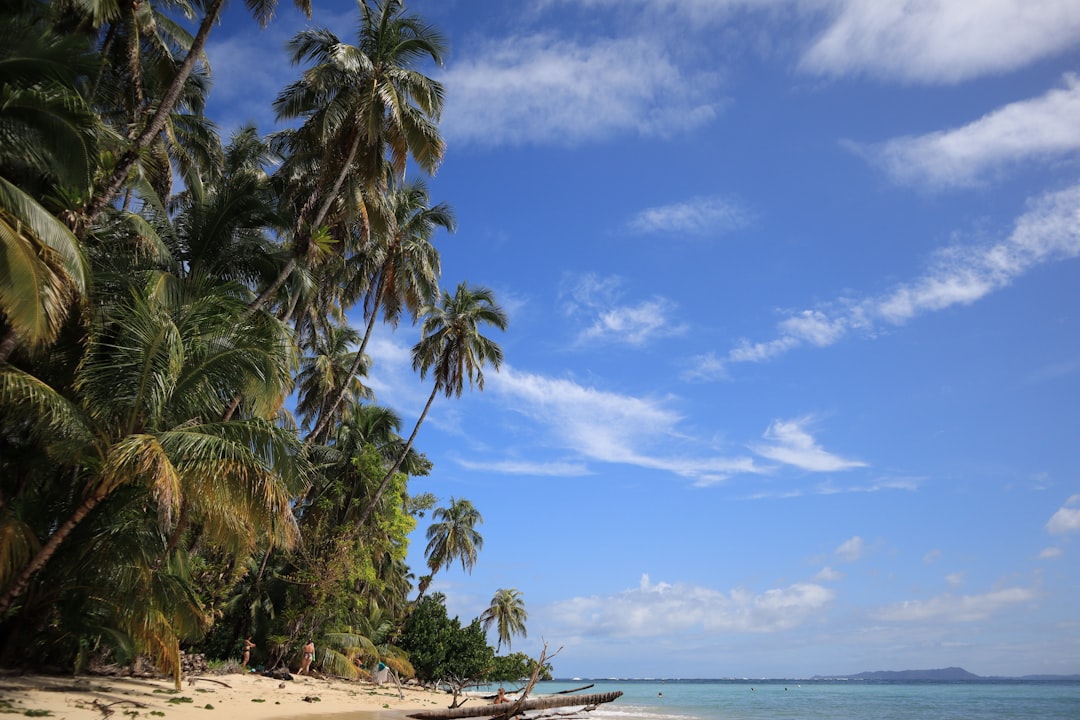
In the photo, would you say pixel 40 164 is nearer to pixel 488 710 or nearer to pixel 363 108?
pixel 363 108

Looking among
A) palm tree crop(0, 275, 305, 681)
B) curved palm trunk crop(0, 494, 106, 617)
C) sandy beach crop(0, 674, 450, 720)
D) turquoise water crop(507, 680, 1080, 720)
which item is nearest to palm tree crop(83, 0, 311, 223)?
palm tree crop(0, 275, 305, 681)

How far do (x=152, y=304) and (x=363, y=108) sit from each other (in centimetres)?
793

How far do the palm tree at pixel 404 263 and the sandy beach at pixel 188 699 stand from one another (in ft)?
26.8

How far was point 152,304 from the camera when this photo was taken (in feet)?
35.9

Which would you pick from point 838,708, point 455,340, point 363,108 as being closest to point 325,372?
point 455,340

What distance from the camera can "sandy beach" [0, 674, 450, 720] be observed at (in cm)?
1073

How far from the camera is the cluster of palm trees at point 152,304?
32.0 feet

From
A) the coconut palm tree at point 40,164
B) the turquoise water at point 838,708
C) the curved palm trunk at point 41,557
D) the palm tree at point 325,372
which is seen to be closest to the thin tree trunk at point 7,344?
the coconut palm tree at point 40,164

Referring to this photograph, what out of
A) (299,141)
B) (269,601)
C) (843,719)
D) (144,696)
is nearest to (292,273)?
(299,141)

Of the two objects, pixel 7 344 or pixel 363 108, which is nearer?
pixel 7 344

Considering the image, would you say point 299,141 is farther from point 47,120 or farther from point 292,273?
point 47,120

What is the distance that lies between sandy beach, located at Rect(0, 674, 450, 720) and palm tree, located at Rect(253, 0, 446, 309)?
27.8 feet

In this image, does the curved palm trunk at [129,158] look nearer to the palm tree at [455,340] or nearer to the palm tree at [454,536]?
the palm tree at [455,340]

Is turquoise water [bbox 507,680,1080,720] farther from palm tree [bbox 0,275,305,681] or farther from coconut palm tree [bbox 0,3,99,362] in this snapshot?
coconut palm tree [bbox 0,3,99,362]
